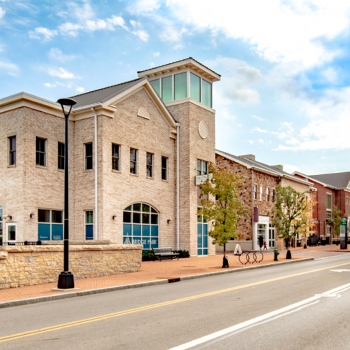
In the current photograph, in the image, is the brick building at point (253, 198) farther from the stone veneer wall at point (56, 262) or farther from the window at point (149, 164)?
the stone veneer wall at point (56, 262)

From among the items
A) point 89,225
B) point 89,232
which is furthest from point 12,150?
point 89,232

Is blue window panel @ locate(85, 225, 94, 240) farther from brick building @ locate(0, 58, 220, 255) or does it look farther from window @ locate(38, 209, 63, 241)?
window @ locate(38, 209, 63, 241)

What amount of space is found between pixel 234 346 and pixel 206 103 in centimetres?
2993

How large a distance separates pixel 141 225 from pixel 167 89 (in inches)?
412

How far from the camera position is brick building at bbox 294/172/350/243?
66500 millimetres

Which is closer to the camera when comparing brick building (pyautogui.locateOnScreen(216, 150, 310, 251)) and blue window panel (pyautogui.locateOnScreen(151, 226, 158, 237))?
blue window panel (pyautogui.locateOnScreen(151, 226, 158, 237))

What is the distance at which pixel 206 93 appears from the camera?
35.9 m

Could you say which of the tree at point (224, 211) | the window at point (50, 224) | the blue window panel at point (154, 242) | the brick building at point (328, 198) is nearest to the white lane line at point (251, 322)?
the tree at point (224, 211)

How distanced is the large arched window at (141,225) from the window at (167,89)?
8.27 meters

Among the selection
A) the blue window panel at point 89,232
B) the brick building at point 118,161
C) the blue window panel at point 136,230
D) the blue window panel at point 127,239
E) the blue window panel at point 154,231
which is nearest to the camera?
the brick building at point 118,161

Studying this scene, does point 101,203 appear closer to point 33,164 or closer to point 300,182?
point 33,164

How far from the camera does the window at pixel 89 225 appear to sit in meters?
27.5

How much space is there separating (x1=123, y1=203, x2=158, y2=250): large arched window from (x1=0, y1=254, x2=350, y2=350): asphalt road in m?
14.4

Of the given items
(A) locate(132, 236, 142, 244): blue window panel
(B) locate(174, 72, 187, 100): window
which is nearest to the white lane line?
(A) locate(132, 236, 142, 244): blue window panel
